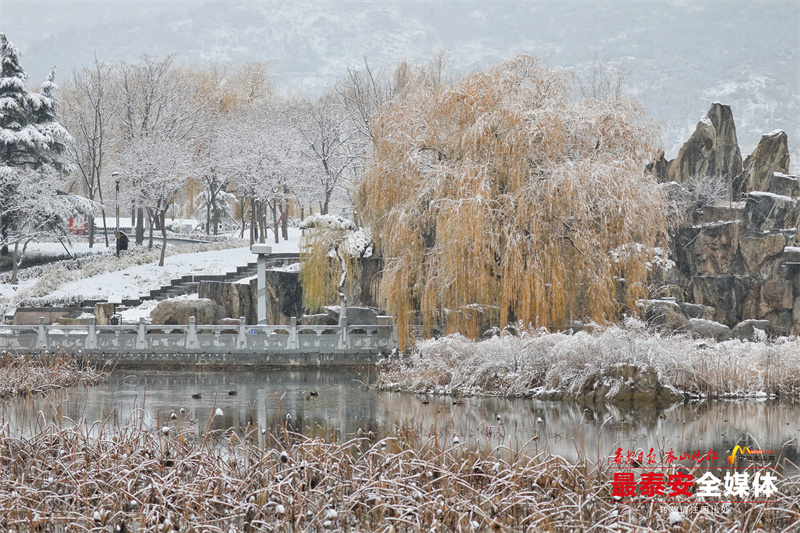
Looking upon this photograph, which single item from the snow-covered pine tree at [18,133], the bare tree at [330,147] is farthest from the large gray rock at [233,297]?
the bare tree at [330,147]

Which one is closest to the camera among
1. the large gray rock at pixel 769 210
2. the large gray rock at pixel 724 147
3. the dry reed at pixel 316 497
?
the dry reed at pixel 316 497

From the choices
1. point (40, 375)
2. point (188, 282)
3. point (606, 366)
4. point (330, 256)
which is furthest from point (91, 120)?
point (606, 366)

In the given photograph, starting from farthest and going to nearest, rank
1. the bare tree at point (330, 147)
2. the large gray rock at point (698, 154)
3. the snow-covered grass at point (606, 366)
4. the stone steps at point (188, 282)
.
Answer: the bare tree at point (330, 147)
the large gray rock at point (698, 154)
the stone steps at point (188, 282)
the snow-covered grass at point (606, 366)

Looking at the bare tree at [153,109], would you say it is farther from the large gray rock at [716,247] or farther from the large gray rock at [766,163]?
the large gray rock at [766,163]

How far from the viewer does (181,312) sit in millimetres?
30734

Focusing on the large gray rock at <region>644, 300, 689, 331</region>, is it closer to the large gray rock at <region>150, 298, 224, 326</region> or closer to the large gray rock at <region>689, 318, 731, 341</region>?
the large gray rock at <region>689, 318, 731, 341</region>

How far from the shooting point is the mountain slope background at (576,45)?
12581cm

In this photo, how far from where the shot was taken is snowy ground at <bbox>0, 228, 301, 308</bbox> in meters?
34.5

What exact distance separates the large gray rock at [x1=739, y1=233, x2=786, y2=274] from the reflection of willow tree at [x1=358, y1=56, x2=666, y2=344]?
12240mm

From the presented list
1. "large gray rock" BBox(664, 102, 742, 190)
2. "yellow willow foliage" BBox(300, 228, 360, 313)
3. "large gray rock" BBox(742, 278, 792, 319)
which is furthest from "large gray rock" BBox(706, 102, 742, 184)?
"yellow willow foliage" BBox(300, 228, 360, 313)

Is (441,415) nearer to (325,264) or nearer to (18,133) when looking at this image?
(325,264)

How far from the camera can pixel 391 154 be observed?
23906 millimetres

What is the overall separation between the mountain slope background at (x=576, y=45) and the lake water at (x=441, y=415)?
91.0 m

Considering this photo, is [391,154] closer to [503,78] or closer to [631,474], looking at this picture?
[503,78]
